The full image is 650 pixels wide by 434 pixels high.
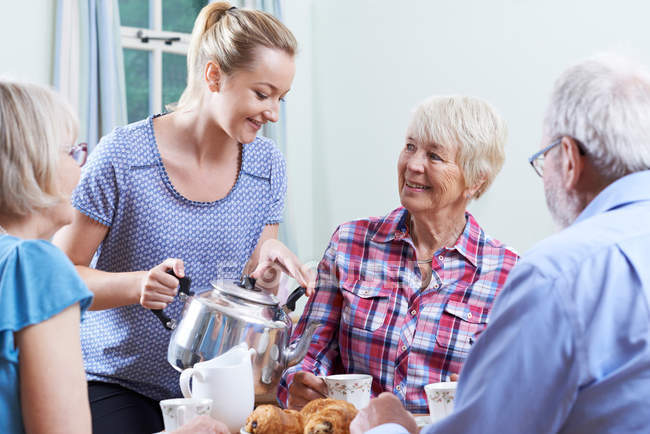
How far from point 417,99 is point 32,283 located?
3267mm

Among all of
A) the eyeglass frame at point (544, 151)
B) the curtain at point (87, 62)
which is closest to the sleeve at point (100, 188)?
the eyeglass frame at point (544, 151)

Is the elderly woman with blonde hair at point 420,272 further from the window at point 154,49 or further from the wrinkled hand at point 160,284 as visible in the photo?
the window at point 154,49

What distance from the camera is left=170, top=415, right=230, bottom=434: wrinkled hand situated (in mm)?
1121

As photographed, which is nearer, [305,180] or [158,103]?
[158,103]

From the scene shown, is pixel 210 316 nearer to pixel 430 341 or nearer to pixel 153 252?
pixel 153 252

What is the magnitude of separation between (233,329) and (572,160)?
656 mm

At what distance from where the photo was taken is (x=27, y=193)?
971 mm

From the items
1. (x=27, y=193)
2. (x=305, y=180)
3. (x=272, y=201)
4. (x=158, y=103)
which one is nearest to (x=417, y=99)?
(x=305, y=180)

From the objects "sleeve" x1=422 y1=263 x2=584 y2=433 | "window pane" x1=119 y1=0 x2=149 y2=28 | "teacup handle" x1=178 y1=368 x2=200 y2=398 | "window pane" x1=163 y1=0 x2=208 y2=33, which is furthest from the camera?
"window pane" x1=163 y1=0 x2=208 y2=33

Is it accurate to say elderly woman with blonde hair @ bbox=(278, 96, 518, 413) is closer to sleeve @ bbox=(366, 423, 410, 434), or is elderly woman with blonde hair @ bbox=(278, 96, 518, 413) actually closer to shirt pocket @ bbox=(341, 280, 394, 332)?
shirt pocket @ bbox=(341, 280, 394, 332)

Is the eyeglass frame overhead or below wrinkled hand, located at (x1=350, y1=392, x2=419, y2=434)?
overhead

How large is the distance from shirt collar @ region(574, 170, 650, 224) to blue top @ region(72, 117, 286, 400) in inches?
39.9

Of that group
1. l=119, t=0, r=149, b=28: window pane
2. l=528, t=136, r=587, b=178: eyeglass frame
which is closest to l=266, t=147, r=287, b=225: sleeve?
l=528, t=136, r=587, b=178: eyeglass frame

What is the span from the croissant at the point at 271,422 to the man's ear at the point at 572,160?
59cm
